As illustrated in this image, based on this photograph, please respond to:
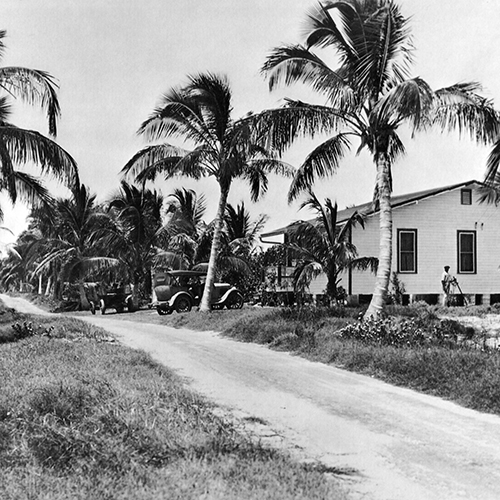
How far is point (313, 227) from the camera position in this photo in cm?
1973

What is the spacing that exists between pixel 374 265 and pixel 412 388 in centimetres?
1220

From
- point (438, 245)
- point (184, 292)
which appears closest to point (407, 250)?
point (438, 245)

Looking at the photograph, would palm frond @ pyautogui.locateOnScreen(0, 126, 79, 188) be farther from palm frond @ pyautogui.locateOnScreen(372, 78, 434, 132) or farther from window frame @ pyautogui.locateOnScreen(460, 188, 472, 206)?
window frame @ pyautogui.locateOnScreen(460, 188, 472, 206)

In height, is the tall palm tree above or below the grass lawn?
above

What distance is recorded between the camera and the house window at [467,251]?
963 inches

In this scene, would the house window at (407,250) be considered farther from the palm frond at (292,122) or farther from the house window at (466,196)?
the palm frond at (292,122)

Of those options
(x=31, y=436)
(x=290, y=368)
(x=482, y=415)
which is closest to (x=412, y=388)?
(x=482, y=415)

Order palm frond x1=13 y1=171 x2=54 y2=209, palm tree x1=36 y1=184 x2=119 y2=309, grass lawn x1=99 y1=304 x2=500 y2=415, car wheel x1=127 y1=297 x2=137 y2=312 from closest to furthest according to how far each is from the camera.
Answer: grass lawn x1=99 y1=304 x2=500 y2=415 → palm frond x1=13 y1=171 x2=54 y2=209 → car wheel x1=127 y1=297 x2=137 y2=312 → palm tree x1=36 y1=184 x2=119 y2=309

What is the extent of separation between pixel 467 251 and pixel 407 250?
100 inches

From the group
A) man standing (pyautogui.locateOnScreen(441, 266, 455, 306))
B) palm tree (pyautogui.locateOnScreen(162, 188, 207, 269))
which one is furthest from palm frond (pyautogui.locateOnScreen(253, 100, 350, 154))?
palm tree (pyautogui.locateOnScreen(162, 188, 207, 269))

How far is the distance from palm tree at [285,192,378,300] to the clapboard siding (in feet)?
12.1

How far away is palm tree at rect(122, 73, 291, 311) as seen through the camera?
1922 cm

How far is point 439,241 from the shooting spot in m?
24.2

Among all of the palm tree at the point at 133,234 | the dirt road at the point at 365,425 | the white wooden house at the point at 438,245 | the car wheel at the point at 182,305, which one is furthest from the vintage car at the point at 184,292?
the dirt road at the point at 365,425
